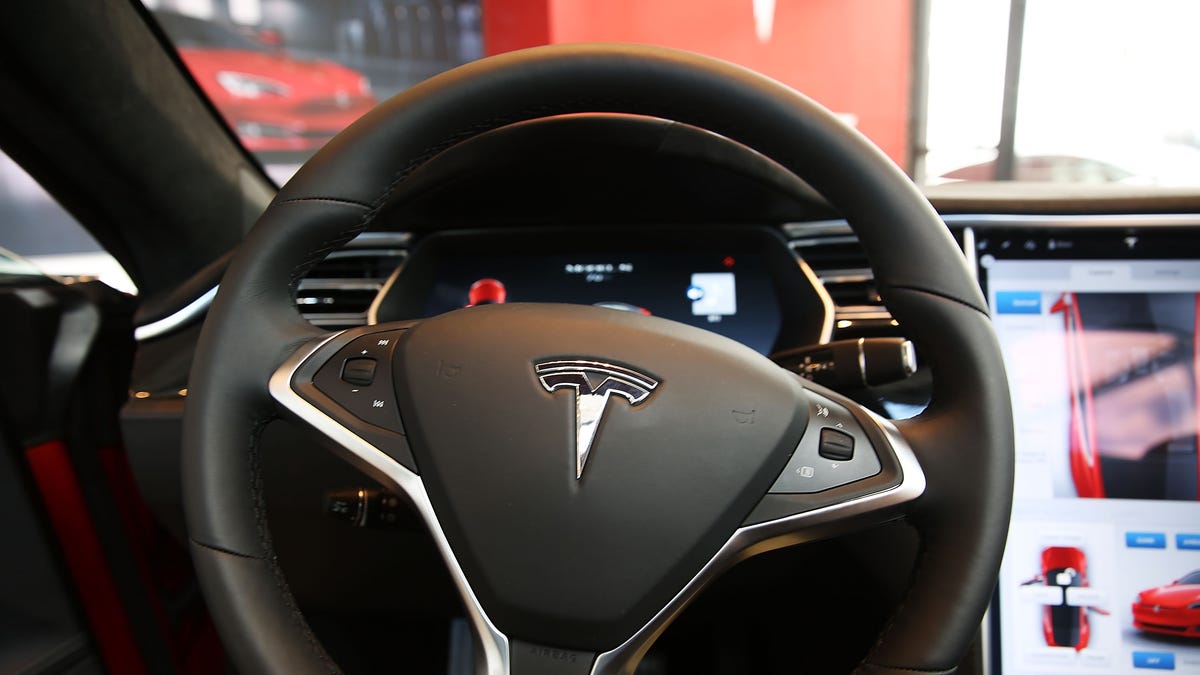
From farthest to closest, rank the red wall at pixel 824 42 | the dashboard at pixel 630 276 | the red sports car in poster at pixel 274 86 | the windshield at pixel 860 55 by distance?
the red wall at pixel 824 42, the windshield at pixel 860 55, the red sports car in poster at pixel 274 86, the dashboard at pixel 630 276

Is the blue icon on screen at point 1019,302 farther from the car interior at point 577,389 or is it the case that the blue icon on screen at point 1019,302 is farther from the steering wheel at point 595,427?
the steering wheel at point 595,427

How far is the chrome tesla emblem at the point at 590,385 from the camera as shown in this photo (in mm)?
581

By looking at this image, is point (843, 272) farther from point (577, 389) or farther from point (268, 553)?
point (268, 553)

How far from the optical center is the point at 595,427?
0.58 m

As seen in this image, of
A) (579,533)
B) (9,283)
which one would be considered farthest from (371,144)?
(9,283)

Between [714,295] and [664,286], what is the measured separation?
0.07m

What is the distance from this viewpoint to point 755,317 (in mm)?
1131

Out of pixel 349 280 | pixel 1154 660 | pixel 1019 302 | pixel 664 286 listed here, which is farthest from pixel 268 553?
pixel 1154 660

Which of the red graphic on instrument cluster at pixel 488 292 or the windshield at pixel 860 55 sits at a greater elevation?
the windshield at pixel 860 55

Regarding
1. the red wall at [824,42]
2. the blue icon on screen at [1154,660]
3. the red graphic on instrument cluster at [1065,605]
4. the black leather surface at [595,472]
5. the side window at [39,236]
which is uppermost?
the red wall at [824,42]

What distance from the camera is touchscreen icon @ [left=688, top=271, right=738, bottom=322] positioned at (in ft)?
3.74

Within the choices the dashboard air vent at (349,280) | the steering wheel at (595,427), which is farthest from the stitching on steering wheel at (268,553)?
the dashboard air vent at (349,280)

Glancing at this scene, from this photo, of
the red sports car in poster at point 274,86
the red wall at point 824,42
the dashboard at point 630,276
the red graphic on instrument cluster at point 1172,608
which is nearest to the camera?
the red graphic on instrument cluster at point 1172,608

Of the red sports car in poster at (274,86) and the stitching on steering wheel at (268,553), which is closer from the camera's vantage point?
the stitching on steering wheel at (268,553)
